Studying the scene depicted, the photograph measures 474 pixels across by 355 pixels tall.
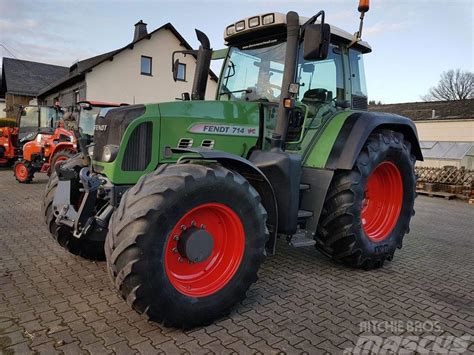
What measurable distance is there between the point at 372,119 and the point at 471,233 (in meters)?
4.30

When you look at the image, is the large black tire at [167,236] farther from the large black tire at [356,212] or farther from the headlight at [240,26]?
the headlight at [240,26]

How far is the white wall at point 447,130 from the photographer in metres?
17.9

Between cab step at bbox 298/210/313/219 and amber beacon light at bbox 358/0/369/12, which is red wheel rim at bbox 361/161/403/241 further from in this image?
amber beacon light at bbox 358/0/369/12

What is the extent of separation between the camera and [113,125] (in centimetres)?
346

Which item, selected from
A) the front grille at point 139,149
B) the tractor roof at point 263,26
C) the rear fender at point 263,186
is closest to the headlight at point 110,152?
the front grille at point 139,149

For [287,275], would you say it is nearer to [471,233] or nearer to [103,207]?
[103,207]

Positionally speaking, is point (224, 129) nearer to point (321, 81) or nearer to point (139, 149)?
point (139, 149)

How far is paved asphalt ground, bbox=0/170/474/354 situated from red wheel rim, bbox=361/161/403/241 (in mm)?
517

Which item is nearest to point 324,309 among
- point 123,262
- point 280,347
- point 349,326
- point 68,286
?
point 349,326

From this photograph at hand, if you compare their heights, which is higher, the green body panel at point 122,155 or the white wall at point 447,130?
the white wall at point 447,130

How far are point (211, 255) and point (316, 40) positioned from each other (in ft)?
6.68

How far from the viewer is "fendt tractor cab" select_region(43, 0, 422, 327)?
8.92 feet

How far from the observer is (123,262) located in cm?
256

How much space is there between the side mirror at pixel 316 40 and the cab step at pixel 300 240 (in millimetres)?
1730
